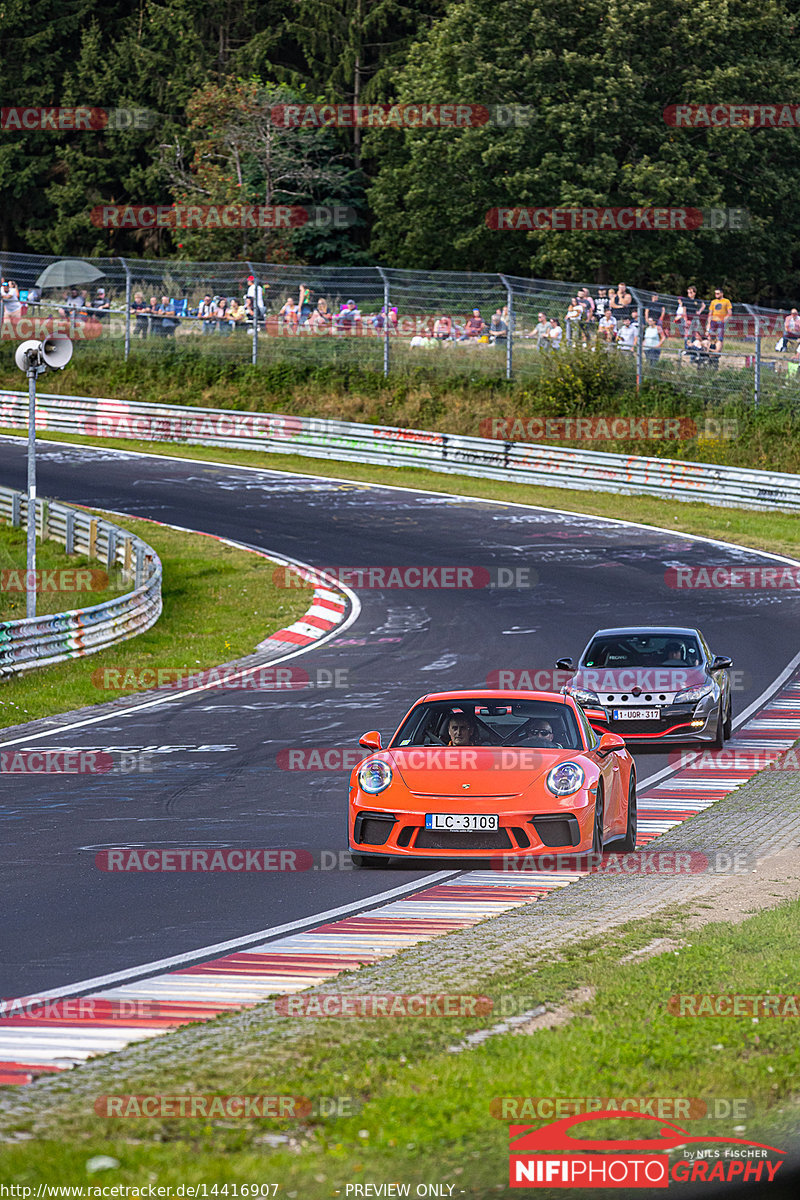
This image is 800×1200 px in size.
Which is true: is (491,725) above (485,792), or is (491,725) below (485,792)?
above

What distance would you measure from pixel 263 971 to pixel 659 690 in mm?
9690

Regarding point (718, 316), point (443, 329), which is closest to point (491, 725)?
point (718, 316)

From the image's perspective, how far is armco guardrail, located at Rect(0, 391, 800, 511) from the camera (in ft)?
121

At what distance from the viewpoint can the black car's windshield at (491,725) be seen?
1183cm

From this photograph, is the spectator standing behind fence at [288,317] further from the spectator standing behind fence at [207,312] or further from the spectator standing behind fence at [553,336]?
the spectator standing behind fence at [553,336]

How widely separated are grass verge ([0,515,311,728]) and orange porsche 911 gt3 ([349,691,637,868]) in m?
8.47

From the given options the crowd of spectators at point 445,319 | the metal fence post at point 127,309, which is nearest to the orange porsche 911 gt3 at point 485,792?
the crowd of spectators at point 445,319

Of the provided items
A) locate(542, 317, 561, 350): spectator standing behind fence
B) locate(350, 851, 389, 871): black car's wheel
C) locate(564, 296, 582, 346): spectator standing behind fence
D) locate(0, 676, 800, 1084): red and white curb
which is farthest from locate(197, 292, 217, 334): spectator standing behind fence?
locate(350, 851, 389, 871): black car's wheel

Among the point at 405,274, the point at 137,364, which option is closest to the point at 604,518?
the point at 405,274

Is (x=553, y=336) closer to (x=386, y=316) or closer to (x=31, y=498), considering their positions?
(x=386, y=316)

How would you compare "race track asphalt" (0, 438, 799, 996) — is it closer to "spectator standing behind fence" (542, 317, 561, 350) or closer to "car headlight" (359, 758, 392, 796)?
"car headlight" (359, 758, 392, 796)

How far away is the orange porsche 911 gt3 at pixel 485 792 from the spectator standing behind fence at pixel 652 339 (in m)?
29.2

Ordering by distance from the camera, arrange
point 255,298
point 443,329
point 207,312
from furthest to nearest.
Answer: point 207,312 < point 255,298 < point 443,329

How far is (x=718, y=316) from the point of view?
122ft
